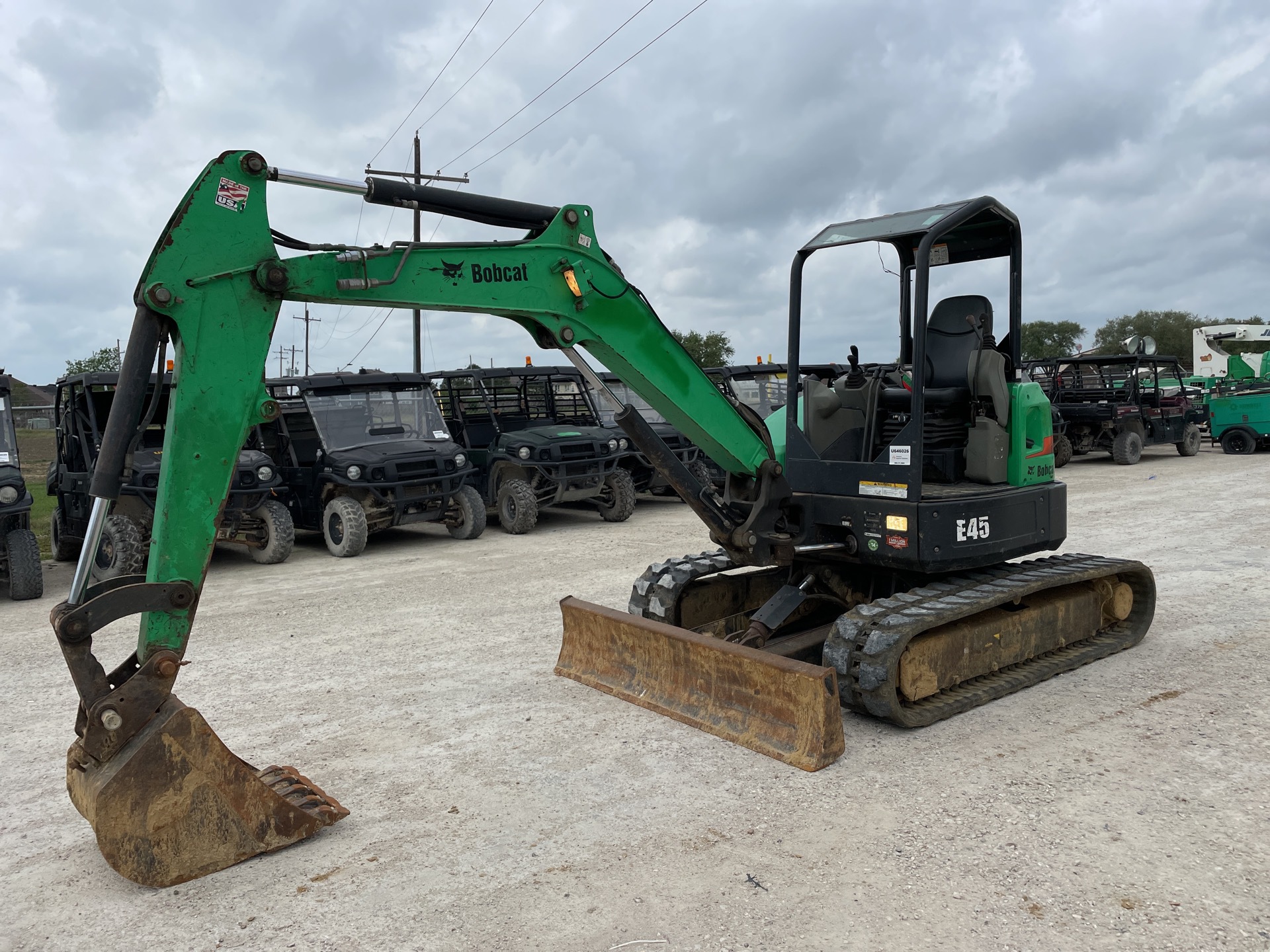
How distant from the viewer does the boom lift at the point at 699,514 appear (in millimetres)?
3715

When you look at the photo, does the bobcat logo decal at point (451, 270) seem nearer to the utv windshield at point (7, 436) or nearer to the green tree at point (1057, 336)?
the utv windshield at point (7, 436)

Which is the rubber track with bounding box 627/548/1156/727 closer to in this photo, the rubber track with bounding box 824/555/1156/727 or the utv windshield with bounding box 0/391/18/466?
the rubber track with bounding box 824/555/1156/727

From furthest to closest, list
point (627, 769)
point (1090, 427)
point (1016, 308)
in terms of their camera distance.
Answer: point (1090, 427)
point (1016, 308)
point (627, 769)

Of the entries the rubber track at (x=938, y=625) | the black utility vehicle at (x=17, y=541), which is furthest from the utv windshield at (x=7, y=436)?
the rubber track at (x=938, y=625)

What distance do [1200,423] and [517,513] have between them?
58.8 feet

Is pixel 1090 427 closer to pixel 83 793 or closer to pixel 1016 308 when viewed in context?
pixel 1016 308

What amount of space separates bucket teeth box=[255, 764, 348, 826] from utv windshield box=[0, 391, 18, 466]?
7000mm

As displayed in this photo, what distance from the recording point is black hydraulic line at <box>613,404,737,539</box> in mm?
5098

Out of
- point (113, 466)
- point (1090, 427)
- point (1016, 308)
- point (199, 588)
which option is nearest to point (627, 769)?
point (199, 588)

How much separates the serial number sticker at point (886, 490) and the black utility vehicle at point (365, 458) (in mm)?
7135

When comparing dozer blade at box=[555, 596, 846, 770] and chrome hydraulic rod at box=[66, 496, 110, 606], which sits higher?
chrome hydraulic rod at box=[66, 496, 110, 606]

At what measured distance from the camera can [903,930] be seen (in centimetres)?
330

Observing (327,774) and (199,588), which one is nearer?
(199,588)

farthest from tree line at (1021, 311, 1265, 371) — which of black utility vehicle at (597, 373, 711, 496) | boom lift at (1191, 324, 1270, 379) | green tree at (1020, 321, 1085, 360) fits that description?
black utility vehicle at (597, 373, 711, 496)
